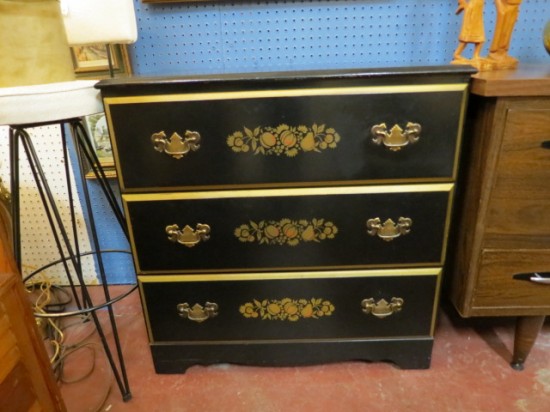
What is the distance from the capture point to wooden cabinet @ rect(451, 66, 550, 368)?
2.94ft

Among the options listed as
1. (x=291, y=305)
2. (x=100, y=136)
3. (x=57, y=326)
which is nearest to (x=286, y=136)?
(x=291, y=305)

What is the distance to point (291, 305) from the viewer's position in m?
1.12

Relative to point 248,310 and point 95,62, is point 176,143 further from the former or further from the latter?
point 95,62

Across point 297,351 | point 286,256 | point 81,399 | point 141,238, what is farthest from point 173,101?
point 81,399

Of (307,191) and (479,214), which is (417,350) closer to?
(479,214)

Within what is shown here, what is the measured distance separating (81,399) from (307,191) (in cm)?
95

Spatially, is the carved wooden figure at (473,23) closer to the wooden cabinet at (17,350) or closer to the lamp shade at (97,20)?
the lamp shade at (97,20)

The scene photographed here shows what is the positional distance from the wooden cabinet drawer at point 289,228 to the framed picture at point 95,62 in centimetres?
63

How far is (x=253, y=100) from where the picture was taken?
90cm

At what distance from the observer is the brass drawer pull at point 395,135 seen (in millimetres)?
917

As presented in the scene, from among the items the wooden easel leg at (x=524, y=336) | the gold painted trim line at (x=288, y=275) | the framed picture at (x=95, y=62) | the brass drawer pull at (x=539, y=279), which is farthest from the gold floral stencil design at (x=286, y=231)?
the framed picture at (x=95, y=62)

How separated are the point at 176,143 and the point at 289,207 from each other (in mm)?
331

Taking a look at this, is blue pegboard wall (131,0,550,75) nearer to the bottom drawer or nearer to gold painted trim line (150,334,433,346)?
the bottom drawer

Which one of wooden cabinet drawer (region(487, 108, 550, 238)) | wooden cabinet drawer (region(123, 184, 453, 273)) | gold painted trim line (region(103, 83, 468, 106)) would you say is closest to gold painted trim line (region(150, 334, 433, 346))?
wooden cabinet drawer (region(123, 184, 453, 273))
